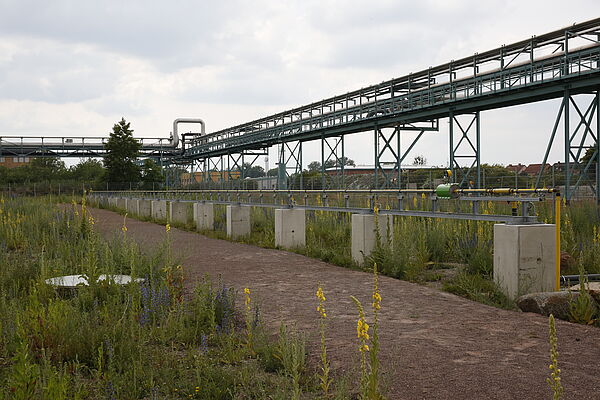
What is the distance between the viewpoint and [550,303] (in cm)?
632

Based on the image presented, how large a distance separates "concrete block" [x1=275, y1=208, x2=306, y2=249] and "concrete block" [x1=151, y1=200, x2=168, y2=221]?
12.5 meters

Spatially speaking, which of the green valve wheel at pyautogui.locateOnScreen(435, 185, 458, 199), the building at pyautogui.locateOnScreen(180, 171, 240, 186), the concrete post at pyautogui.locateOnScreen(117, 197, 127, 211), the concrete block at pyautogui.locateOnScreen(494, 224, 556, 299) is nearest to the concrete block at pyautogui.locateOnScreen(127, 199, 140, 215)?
the concrete post at pyautogui.locateOnScreen(117, 197, 127, 211)

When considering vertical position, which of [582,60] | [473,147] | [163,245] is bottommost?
[163,245]

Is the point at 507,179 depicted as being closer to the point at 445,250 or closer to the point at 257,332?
the point at 445,250

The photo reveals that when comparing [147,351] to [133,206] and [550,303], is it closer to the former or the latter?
[550,303]

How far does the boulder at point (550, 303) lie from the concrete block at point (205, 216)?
1424cm

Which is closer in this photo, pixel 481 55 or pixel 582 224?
pixel 582 224

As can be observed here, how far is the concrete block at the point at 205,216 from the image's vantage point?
19703 mm

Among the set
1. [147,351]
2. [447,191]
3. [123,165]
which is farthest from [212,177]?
[147,351]

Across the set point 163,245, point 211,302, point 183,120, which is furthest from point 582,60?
point 183,120

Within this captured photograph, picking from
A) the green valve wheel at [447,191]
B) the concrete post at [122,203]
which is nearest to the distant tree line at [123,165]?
the concrete post at [122,203]

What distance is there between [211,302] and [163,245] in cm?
293

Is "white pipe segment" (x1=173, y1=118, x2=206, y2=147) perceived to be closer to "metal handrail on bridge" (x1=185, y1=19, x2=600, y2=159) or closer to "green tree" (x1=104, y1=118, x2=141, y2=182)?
"green tree" (x1=104, y1=118, x2=141, y2=182)

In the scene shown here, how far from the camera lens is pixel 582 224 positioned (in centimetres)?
1191
